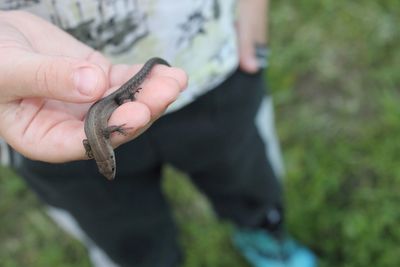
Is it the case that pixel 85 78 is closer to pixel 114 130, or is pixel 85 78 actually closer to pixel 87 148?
pixel 114 130

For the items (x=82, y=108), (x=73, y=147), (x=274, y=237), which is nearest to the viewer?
(x=73, y=147)

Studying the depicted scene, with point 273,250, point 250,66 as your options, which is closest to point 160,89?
point 250,66

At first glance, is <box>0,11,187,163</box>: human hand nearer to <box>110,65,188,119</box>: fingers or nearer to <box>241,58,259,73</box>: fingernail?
<box>110,65,188,119</box>: fingers

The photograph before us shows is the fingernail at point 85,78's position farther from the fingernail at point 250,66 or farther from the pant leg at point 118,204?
the fingernail at point 250,66

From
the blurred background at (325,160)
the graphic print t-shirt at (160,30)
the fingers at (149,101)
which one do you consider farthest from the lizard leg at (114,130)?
the blurred background at (325,160)

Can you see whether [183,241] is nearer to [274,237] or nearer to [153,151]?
[274,237]

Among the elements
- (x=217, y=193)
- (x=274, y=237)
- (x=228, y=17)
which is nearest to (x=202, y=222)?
(x=274, y=237)
